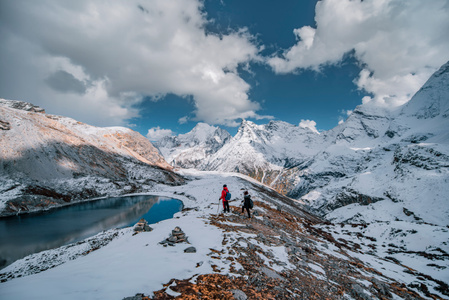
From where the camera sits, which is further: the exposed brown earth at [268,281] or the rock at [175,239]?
the rock at [175,239]

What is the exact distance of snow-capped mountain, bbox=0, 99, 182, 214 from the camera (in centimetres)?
6806

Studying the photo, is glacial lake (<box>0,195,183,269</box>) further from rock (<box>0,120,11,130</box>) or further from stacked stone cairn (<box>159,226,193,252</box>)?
rock (<box>0,120,11,130</box>)

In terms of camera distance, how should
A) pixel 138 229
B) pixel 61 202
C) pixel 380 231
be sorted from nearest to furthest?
pixel 138 229, pixel 380 231, pixel 61 202

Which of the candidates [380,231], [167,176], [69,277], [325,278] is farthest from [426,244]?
[167,176]

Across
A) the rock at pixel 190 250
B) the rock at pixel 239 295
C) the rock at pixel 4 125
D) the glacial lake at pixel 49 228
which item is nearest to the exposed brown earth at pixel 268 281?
the rock at pixel 239 295

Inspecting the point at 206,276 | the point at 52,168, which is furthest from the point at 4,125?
the point at 206,276

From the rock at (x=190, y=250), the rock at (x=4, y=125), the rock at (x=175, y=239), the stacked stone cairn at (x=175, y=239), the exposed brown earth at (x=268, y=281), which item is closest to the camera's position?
the exposed brown earth at (x=268, y=281)

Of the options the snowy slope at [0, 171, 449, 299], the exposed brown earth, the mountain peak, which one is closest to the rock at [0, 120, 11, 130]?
the mountain peak

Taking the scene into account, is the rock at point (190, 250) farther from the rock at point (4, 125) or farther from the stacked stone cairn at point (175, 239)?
the rock at point (4, 125)

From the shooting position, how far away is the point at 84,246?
26.7 meters

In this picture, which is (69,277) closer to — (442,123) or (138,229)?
(138,229)

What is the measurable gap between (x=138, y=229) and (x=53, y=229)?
152 ft

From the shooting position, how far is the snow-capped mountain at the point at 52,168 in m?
68.1

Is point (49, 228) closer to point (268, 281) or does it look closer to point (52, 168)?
point (52, 168)
